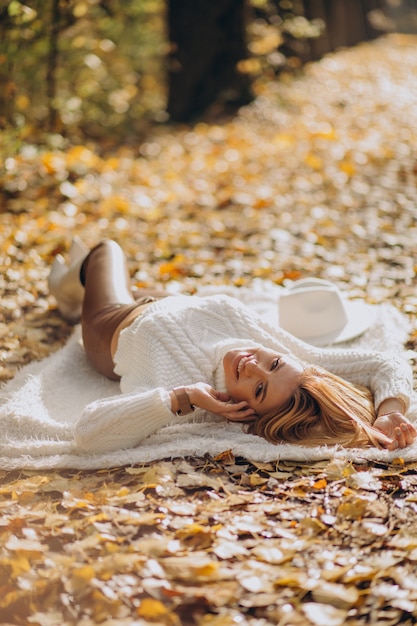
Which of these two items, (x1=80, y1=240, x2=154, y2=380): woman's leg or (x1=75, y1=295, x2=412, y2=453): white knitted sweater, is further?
(x1=80, y1=240, x2=154, y2=380): woman's leg

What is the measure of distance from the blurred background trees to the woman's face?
11.0 ft

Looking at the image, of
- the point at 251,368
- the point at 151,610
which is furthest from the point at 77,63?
the point at 151,610

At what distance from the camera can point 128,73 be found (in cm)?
920

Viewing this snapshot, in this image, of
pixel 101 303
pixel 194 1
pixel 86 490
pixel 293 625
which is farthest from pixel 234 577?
pixel 194 1

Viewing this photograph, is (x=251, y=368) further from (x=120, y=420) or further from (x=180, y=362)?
(x=120, y=420)

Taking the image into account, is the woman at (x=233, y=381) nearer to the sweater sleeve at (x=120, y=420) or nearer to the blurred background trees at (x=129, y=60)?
the sweater sleeve at (x=120, y=420)

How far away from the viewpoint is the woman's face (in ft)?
10.1

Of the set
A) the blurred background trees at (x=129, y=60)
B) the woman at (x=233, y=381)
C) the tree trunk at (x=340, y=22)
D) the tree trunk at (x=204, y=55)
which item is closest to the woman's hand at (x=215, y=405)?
the woman at (x=233, y=381)

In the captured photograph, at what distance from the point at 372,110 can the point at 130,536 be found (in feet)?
28.9

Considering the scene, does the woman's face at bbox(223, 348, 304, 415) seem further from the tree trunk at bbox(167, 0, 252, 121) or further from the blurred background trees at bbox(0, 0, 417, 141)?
the tree trunk at bbox(167, 0, 252, 121)

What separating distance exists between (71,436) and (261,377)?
84 centimetres

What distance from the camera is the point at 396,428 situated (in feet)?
10.1

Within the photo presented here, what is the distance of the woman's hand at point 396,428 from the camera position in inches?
121

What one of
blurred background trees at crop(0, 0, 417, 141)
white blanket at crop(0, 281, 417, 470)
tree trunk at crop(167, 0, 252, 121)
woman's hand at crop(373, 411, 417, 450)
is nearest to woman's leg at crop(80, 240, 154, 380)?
white blanket at crop(0, 281, 417, 470)
